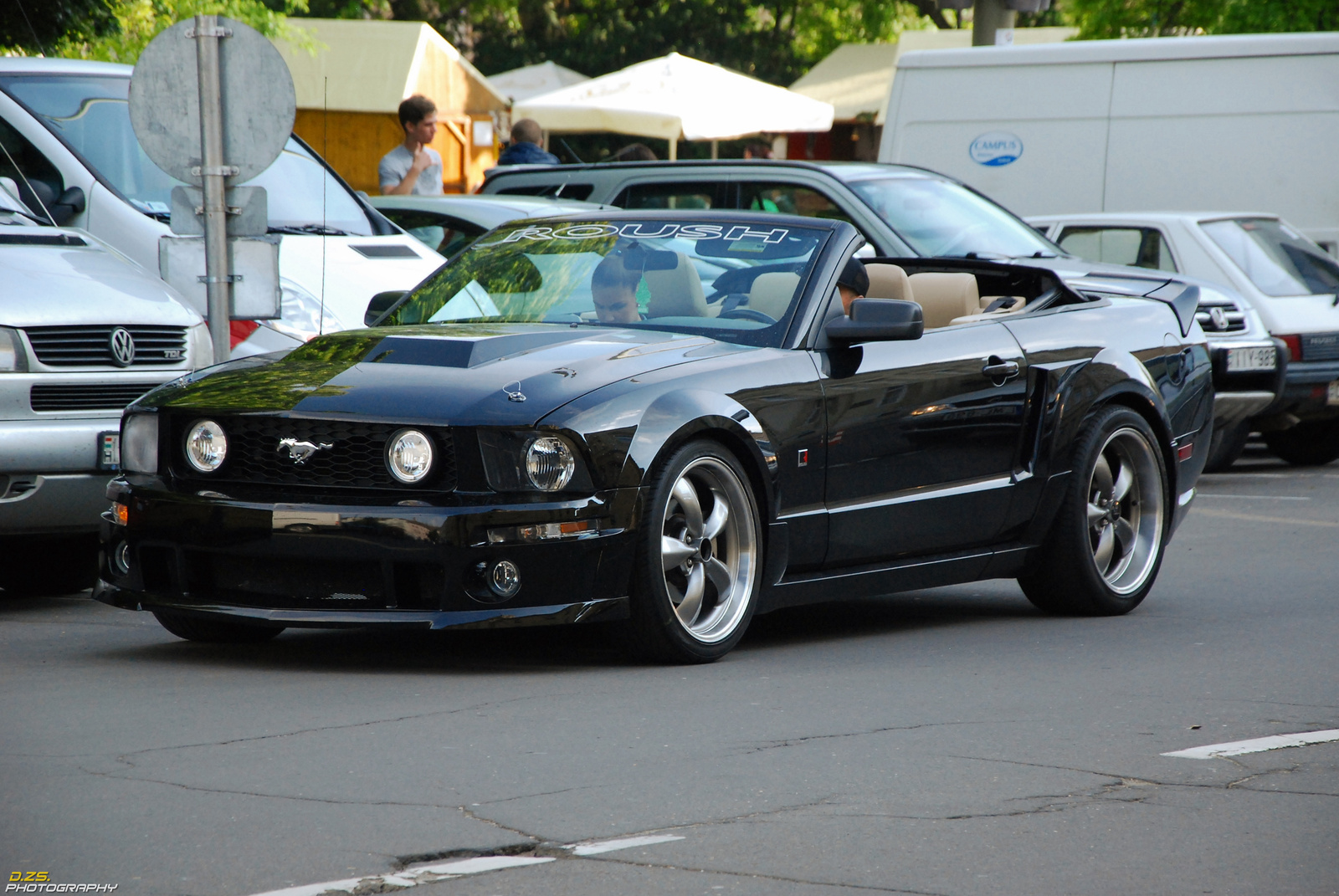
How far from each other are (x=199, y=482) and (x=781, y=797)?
2429mm

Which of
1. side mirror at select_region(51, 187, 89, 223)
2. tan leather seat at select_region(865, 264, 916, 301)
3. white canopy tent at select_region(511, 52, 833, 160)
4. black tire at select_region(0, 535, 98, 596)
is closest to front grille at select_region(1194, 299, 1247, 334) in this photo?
tan leather seat at select_region(865, 264, 916, 301)

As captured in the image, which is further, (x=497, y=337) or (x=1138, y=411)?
(x=1138, y=411)

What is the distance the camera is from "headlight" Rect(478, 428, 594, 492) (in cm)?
579

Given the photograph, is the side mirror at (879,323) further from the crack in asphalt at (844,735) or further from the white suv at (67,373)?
the white suv at (67,373)

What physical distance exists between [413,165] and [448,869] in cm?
1074

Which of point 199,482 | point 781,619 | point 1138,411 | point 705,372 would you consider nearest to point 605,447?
point 705,372

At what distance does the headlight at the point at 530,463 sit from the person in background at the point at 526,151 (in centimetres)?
1029

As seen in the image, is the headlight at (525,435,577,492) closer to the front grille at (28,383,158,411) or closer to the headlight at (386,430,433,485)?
the headlight at (386,430,433,485)

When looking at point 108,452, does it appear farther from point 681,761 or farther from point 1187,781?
point 1187,781

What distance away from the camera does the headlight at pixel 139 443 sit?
6258 mm

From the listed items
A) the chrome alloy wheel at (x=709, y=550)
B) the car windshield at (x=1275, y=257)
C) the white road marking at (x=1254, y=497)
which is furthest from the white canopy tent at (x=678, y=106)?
the chrome alloy wheel at (x=709, y=550)

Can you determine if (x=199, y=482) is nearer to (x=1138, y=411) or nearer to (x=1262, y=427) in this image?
(x=1138, y=411)

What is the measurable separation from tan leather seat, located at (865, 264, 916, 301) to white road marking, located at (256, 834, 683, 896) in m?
4.06

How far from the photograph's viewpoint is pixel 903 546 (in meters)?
7.00
